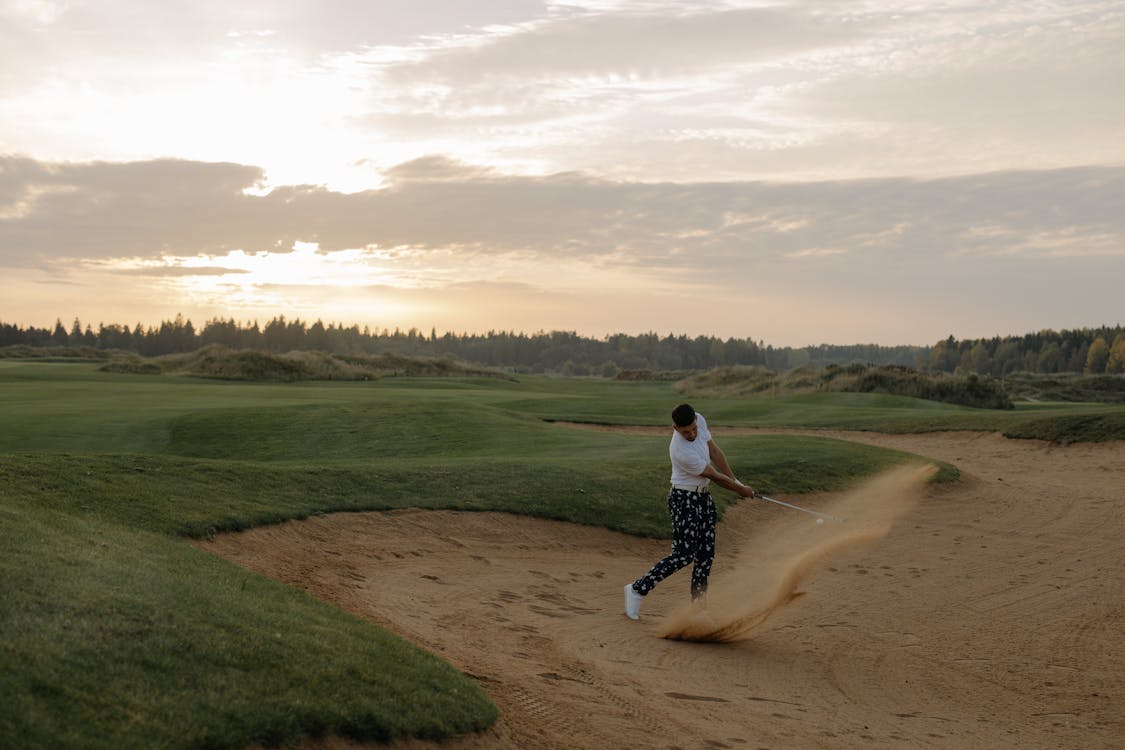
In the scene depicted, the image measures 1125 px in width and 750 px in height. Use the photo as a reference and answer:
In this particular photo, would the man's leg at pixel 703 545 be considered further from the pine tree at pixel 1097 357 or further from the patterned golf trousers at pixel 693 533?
the pine tree at pixel 1097 357

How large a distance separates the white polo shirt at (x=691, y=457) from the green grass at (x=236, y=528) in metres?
4.21

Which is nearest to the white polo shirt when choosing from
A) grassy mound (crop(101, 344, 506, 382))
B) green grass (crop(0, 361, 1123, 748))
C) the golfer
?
the golfer

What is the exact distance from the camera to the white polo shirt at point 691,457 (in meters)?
11.7

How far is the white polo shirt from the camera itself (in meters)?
11.7

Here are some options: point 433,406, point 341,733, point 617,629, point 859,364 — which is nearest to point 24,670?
point 341,733

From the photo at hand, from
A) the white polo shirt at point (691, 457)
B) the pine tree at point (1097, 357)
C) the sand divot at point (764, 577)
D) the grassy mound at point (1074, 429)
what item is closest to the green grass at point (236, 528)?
the grassy mound at point (1074, 429)

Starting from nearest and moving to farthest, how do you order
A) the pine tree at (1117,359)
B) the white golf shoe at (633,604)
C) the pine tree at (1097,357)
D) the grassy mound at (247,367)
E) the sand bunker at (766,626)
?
the sand bunker at (766,626)
the white golf shoe at (633,604)
the grassy mound at (247,367)
the pine tree at (1117,359)
the pine tree at (1097,357)

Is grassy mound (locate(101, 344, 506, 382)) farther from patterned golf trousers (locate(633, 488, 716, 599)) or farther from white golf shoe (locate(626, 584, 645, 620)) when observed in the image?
patterned golf trousers (locate(633, 488, 716, 599))

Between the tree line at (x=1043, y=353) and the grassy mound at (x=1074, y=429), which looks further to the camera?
the tree line at (x=1043, y=353)

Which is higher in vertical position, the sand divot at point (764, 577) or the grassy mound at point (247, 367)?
the grassy mound at point (247, 367)

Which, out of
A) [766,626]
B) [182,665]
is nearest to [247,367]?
[766,626]

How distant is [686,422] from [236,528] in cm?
704

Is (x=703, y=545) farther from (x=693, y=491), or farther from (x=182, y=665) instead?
(x=182, y=665)

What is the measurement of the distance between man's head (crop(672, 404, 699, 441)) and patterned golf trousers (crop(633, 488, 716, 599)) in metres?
0.77
